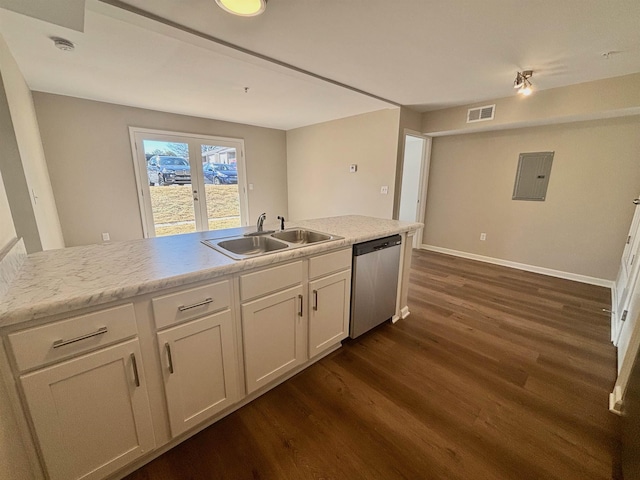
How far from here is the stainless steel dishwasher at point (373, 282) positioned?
1.94 meters

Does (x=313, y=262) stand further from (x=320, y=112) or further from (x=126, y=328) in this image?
(x=320, y=112)

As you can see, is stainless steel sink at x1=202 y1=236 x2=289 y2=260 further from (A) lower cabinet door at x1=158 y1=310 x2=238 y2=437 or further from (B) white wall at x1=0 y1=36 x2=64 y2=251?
(B) white wall at x1=0 y1=36 x2=64 y2=251

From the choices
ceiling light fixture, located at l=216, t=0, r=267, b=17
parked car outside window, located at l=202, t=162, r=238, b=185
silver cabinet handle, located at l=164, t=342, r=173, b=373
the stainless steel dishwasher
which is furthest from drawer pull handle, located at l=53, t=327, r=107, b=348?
parked car outside window, located at l=202, t=162, r=238, b=185

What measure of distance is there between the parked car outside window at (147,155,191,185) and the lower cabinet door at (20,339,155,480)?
3.83 meters

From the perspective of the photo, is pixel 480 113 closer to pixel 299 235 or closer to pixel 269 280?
pixel 299 235

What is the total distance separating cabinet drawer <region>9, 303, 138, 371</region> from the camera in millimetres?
819

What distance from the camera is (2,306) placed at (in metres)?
0.79

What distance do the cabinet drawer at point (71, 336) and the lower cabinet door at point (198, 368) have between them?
6.1 inches

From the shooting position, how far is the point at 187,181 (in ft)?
14.5

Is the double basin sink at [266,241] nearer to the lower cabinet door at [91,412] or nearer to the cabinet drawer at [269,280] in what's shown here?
the cabinet drawer at [269,280]

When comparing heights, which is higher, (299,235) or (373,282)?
(299,235)

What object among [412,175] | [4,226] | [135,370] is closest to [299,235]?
[135,370]

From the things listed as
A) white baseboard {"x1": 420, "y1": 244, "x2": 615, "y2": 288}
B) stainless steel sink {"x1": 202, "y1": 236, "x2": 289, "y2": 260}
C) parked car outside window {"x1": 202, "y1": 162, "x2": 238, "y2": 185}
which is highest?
parked car outside window {"x1": 202, "y1": 162, "x2": 238, "y2": 185}

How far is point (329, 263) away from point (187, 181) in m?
3.75
